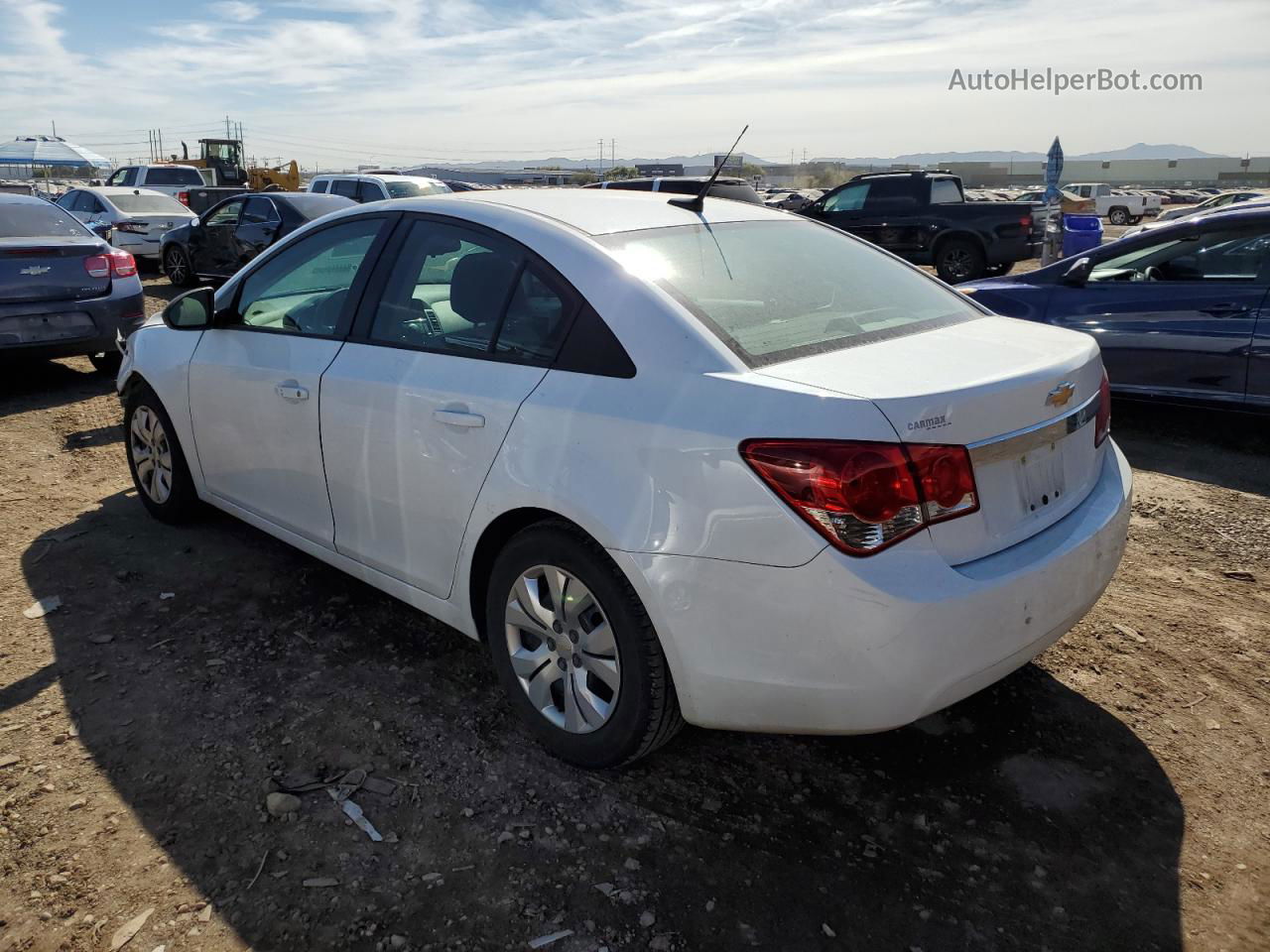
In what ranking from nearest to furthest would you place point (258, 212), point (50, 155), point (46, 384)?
point (46, 384), point (258, 212), point (50, 155)

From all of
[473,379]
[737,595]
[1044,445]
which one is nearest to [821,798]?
[737,595]

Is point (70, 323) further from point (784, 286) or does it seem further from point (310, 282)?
point (784, 286)

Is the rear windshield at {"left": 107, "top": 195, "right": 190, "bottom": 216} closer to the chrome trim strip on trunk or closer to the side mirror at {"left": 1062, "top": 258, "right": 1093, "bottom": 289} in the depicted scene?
the side mirror at {"left": 1062, "top": 258, "right": 1093, "bottom": 289}

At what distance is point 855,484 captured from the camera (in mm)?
2178

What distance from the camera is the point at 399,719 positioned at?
3117mm

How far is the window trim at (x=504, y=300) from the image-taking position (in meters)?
2.75

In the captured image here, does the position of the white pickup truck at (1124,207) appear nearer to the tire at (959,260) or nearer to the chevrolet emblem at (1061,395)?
the tire at (959,260)

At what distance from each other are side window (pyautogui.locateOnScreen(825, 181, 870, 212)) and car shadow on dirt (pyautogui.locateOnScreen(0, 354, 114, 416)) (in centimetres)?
1221

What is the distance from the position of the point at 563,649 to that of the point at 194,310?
2.53 m

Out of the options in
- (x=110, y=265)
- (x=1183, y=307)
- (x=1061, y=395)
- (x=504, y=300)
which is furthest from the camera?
(x=110, y=265)

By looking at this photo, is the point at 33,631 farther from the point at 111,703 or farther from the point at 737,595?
the point at 737,595

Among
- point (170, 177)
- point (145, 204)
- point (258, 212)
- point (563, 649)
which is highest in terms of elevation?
point (170, 177)

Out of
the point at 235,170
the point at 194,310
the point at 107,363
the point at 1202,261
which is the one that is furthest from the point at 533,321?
the point at 235,170

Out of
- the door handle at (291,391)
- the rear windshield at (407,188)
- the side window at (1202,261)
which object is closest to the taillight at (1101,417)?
the door handle at (291,391)
